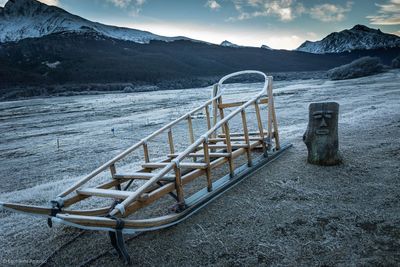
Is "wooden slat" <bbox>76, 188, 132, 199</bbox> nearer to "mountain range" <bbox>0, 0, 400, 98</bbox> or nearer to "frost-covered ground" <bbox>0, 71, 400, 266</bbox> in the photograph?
"frost-covered ground" <bbox>0, 71, 400, 266</bbox>

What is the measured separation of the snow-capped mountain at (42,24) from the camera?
105 metres

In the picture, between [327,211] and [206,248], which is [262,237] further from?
[327,211]

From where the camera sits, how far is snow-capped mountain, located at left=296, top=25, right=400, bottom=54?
149 m

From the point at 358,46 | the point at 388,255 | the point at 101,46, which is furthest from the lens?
the point at 358,46

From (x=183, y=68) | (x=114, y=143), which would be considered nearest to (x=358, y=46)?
(x=183, y=68)

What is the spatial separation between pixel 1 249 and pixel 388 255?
4397 millimetres

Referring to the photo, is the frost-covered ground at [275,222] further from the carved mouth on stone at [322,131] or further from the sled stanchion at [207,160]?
the carved mouth on stone at [322,131]

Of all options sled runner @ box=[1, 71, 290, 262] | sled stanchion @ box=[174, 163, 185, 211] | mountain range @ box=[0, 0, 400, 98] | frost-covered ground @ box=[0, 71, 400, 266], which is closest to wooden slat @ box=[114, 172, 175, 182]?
sled runner @ box=[1, 71, 290, 262]

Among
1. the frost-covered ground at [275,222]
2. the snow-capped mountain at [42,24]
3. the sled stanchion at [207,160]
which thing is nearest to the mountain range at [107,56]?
the snow-capped mountain at [42,24]

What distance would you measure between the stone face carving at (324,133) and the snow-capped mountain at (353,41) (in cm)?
15549

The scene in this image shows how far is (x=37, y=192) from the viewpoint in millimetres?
5527

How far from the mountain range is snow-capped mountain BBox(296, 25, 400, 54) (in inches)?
53.3

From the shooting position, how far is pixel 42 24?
375 ft

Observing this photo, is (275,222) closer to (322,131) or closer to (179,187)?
(179,187)
